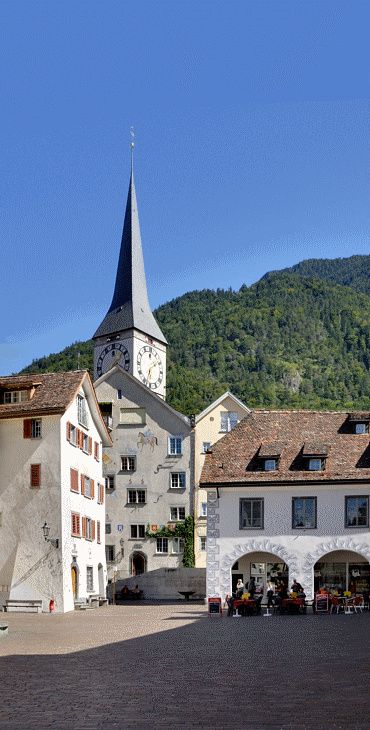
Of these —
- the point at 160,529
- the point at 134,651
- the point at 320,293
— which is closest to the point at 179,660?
the point at 134,651

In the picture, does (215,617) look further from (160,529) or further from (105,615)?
(160,529)

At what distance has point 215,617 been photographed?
38.7 m

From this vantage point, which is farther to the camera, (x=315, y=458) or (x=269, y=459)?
(x=269, y=459)

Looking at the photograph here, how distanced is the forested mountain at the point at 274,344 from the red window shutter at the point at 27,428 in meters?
68.3

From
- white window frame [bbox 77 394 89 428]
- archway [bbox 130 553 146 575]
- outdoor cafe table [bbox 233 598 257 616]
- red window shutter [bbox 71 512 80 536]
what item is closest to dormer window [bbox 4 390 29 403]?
white window frame [bbox 77 394 89 428]

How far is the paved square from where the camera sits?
12.7 metres

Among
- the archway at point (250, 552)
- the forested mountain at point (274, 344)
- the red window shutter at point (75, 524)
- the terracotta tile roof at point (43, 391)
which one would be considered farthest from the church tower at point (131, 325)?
the archway at point (250, 552)

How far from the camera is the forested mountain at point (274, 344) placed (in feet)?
435

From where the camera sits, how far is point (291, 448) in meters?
49.5

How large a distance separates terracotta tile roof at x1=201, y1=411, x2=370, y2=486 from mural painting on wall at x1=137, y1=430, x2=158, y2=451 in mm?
21066

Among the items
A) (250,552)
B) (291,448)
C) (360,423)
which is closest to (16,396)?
(291,448)

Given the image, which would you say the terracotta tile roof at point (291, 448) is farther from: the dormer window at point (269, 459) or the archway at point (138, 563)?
the archway at point (138, 563)

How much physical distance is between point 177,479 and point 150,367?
1151 inches

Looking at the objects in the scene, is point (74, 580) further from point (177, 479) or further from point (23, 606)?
point (177, 479)
